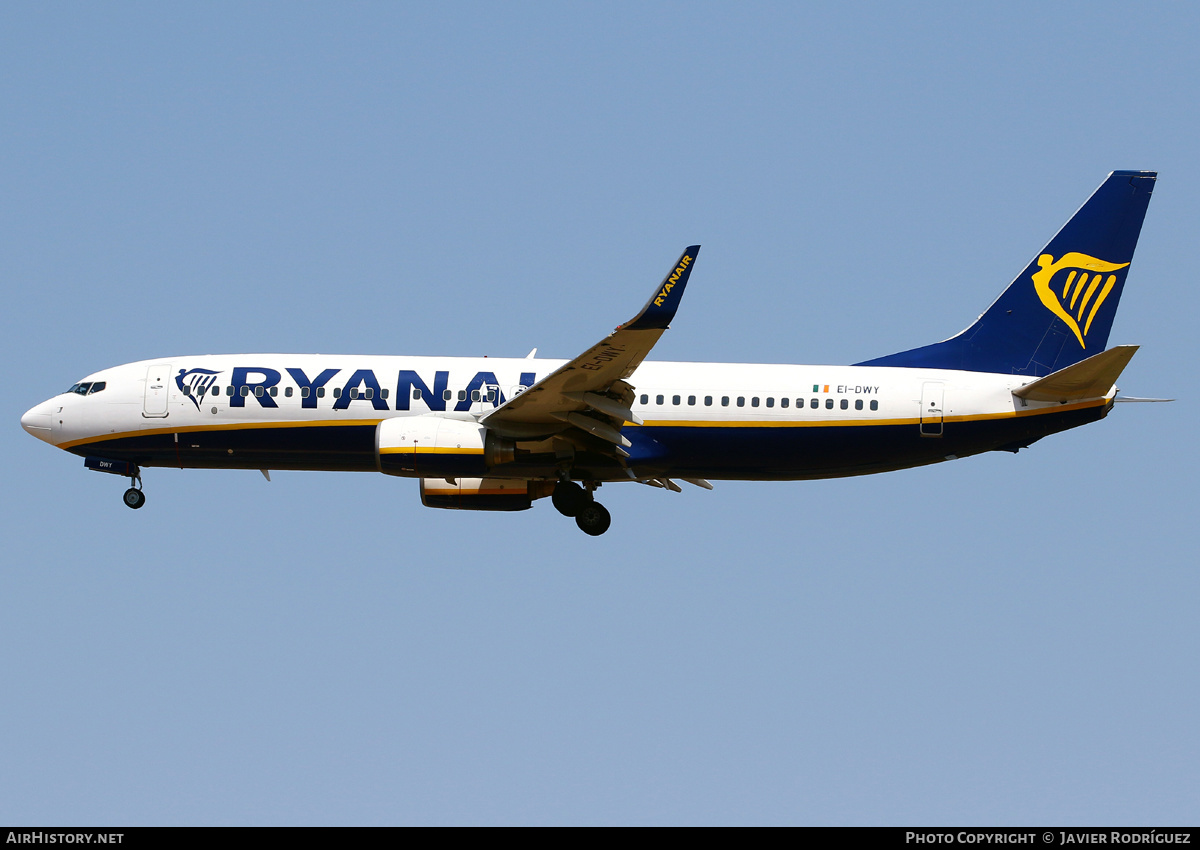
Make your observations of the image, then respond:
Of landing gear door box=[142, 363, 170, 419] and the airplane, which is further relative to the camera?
landing gear door box=[142, 363, 170, 419]

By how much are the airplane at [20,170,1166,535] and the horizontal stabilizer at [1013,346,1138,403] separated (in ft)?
0.21

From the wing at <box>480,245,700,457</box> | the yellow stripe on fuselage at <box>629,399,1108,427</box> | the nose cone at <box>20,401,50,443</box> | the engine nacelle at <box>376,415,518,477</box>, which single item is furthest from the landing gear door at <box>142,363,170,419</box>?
the yellow stripe on fuselage at <box>629,399,1108,427</box>

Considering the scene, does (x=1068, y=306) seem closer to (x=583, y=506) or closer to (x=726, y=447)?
(x=726, y=447)

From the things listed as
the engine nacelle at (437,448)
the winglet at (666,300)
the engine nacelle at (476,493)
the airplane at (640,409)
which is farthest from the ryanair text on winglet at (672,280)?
the engine nacelle at (476,493)

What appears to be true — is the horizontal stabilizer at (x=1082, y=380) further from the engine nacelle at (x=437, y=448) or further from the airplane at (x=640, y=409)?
the engine nacelle at (x=437, y=448)

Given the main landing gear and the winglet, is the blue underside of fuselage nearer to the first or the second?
the main landing gear

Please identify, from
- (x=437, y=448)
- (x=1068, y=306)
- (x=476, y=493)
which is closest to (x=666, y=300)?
(x=437, y=448)

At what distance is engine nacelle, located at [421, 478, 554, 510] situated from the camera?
3888 centimetres

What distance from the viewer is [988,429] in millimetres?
36250

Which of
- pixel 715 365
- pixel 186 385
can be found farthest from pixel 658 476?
pixel 186 385

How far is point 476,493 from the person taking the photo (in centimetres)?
3897

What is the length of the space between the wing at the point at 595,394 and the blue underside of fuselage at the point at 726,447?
3.00 feet

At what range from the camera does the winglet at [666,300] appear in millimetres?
30453
